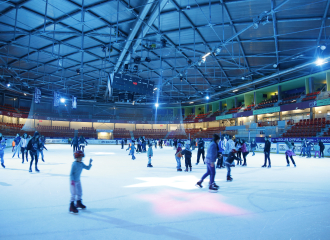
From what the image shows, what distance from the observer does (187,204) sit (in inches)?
173

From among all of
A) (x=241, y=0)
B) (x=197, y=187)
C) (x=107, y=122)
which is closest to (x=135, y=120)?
(x=107, y=122)

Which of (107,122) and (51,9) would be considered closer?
(51,9)

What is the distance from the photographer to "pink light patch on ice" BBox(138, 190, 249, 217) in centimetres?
393

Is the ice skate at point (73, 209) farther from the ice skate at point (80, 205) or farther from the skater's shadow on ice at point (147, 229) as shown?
the skater's shadow on ice at point (147, 229)

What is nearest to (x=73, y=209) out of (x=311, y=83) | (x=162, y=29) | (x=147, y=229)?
(x=147, y=229)

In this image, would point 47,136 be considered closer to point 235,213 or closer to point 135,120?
point 135,120

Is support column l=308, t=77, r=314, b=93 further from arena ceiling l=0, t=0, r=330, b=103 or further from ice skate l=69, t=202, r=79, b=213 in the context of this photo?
ice skate l=69, t=202, r=79, b=213

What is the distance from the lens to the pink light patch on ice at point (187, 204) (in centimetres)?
393

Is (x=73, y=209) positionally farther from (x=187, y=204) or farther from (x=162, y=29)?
(x=162, y=29)

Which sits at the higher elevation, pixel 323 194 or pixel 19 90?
pixel 19 90

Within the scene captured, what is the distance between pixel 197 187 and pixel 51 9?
16239mm

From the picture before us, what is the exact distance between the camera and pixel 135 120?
162 feet

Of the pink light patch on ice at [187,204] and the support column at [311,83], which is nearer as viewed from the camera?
the pink light patch on ice at [187,204]

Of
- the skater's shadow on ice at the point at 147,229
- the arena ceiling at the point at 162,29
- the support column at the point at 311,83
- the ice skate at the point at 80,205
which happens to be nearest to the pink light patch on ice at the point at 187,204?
the skater's shadow on ice at the point at 147,229
